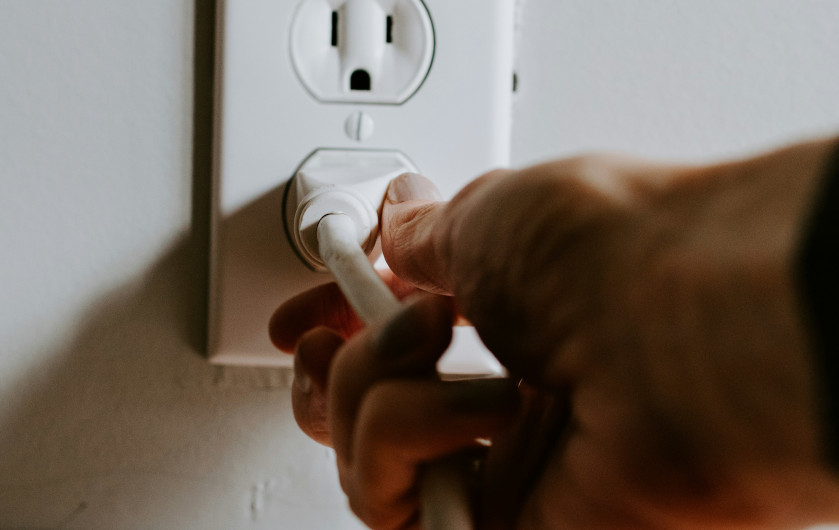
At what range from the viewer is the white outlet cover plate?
298 millimetres

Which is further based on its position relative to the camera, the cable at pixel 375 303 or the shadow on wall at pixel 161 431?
the shadow on wall at pixel 161 431

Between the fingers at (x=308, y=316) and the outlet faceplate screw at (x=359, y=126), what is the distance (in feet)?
0.25

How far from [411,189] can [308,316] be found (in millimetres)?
75

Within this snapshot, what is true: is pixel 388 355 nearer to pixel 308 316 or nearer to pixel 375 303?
pixel 375 303

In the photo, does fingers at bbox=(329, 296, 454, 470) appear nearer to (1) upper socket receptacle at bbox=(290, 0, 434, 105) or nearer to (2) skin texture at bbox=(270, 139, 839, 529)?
(2) skin texture at bbox=(270, 139, 839, 529)

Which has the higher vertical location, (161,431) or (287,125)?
(287,125)

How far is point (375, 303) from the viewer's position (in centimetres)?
18

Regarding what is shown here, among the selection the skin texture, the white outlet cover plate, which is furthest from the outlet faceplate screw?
the skin texture

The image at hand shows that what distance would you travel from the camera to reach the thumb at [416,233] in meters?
0.21

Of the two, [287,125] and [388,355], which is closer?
[388,355]

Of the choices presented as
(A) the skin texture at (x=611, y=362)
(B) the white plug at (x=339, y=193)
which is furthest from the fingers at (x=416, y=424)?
(B) the white plug at (x=339, y=193)

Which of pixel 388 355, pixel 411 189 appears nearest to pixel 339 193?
pixel 411 189

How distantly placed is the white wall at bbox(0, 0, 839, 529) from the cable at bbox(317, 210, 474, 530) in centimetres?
11

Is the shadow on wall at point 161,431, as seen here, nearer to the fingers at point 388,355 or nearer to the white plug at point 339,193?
the white plug at point 339,193
